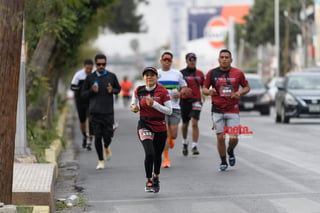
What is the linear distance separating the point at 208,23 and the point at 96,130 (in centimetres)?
12952

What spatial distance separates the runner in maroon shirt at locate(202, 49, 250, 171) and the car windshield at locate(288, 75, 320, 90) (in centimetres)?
1462

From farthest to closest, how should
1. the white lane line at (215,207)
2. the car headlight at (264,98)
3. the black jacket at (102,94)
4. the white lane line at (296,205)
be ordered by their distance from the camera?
the car headlight at (264,98), the black jacket at (102,94), the white lane line at (215,207), the white lane line at (296,205)

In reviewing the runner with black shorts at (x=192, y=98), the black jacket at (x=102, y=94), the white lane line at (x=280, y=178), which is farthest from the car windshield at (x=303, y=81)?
the black jacket at (x=102, y=94)

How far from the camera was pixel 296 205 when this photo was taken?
1110cm

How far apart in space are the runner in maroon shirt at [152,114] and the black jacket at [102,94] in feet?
11.7

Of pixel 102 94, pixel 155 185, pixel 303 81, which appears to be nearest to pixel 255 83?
pixel 303 81

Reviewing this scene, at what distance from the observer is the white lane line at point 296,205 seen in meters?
10.7

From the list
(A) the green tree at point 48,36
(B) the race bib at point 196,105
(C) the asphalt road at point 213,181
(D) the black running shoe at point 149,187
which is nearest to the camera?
Result: (C) the asphalt road at point 213,181

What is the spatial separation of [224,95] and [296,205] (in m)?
4.32

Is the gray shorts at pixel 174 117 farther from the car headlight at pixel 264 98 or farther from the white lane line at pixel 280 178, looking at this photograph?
the car headlight at pixel 264 98

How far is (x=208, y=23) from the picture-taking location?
476 feet

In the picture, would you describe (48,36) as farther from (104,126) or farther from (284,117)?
(284,117)

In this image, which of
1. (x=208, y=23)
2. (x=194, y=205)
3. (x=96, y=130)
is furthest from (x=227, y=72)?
(x=208, y=23)

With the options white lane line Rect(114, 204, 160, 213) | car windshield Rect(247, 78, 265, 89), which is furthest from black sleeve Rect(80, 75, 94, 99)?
car windshield Rect(247, 78, 265, 89)
